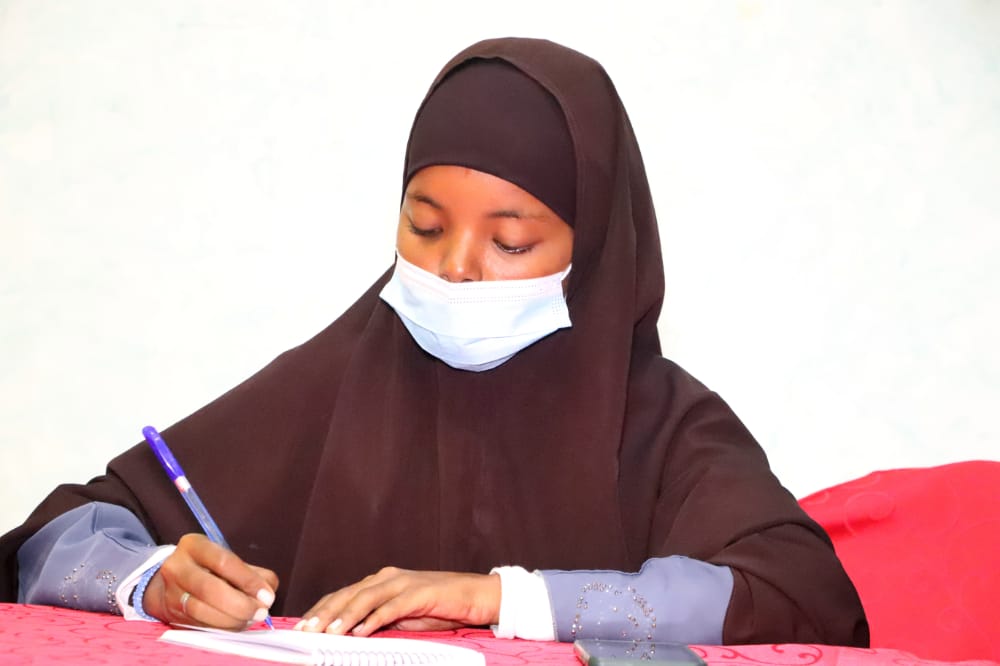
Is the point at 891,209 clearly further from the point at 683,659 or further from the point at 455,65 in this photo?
the point at 683,659

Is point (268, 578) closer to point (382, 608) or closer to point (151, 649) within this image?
point (382, 608)

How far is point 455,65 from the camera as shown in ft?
6.02

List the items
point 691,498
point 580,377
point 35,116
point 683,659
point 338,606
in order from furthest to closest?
A: point 35,116
point 580,377
point 691,498
point 338,606
point 683,659

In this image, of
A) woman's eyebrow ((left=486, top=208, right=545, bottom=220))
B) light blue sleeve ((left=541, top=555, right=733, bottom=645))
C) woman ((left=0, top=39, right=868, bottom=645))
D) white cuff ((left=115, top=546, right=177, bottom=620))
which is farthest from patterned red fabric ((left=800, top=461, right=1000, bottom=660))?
white cuff ((left=115, top=546, right=177, bottom=620))

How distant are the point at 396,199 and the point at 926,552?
1.51 m

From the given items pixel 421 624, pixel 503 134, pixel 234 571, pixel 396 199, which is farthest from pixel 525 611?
pixel 396 199

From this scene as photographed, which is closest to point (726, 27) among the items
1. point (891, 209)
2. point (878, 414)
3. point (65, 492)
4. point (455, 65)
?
point (891, 209)

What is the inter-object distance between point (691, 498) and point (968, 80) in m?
1.66

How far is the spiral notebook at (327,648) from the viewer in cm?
104

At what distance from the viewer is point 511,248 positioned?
66.9 inches

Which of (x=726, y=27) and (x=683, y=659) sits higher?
(x=726, y=27)

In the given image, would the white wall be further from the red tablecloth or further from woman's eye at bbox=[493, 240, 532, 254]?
the red tablecloth

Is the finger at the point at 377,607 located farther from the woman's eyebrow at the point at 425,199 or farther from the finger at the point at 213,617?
the woman's eyebrow at the point at 425,199

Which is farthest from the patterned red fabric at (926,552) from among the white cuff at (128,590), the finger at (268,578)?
the white cuff at (128,590)
